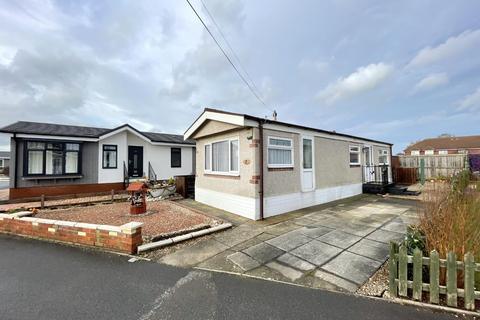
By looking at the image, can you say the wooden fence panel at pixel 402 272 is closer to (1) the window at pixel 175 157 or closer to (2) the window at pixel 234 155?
(2) the window at pixel 234 155

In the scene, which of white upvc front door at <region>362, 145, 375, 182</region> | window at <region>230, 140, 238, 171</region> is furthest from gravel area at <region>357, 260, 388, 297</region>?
white upvc front door at <region>362, 145, 375, 182</region>

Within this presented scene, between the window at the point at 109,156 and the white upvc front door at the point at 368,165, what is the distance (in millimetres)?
15964

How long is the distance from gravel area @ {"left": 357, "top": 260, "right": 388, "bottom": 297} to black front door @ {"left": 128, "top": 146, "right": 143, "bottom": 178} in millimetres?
14648

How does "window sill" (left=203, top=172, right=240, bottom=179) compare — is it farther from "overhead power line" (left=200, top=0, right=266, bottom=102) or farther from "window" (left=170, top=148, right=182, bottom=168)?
"window" (left=170, top=148, right=182, bottom=168)

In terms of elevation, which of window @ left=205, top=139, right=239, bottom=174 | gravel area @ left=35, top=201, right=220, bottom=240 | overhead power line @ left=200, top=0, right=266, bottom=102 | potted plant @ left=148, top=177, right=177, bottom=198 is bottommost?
gravel area @ left=35, top=201, right=220, bottom=240

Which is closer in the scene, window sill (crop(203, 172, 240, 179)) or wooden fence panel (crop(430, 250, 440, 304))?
wooden fence panel (crop(430, 250, 440, 304))

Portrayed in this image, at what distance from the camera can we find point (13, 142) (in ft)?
34.9

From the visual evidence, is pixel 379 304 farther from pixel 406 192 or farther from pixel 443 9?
pixel 406 192

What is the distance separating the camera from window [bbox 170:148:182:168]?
16.2 meters

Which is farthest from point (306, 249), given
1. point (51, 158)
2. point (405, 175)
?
point (405, 175)

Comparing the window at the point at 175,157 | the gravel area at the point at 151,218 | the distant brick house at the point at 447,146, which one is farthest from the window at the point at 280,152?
the distant brick house at the point at 447,146

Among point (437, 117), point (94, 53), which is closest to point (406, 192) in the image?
point (437, 117)

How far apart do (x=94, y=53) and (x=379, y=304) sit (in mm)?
15885

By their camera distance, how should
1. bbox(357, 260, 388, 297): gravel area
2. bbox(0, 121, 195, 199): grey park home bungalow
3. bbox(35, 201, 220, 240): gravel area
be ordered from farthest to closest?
1. bbox(0, 121, 195, 199): grey park home bungalow
2. bbox(35, 201, 220, 240): gravel area
3. bbox(357, 260, 388, 297): gravel area
